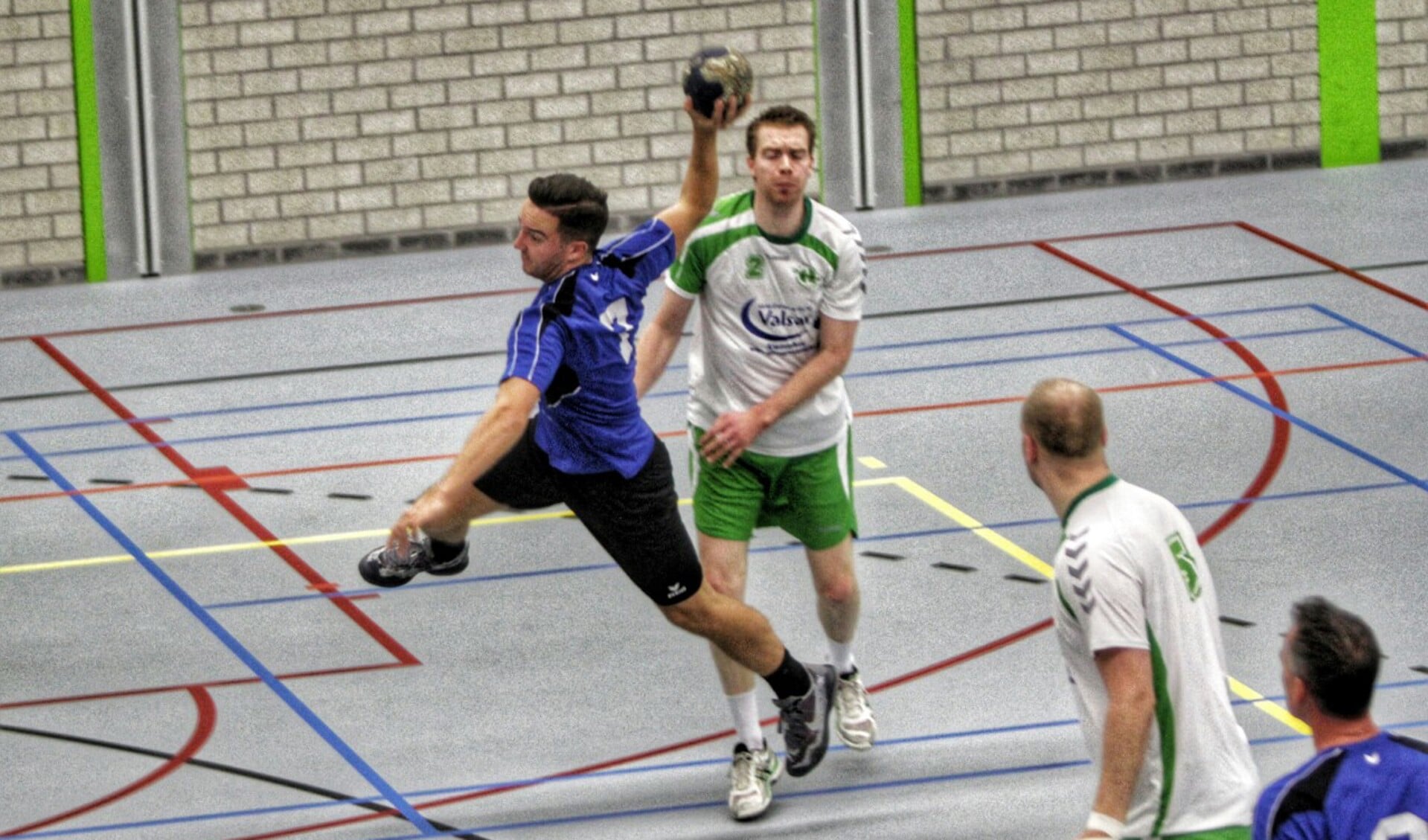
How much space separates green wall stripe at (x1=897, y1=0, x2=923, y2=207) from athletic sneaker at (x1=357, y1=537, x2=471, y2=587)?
393 inches

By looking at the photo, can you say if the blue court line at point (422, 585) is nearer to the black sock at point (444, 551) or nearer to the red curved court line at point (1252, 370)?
the black sock at point (444, 551)

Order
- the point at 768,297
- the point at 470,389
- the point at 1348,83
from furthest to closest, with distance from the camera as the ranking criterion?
the point at 1348,83 < the point at 470,389 < the point at 768,297

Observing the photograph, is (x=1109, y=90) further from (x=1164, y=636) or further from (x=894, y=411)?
(x=1164, y=636)

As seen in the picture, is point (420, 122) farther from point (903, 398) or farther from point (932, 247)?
point (903, 398)

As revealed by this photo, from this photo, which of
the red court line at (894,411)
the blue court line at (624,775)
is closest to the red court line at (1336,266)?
the red court line at (894,411)

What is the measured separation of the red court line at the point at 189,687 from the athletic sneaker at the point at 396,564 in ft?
5.02

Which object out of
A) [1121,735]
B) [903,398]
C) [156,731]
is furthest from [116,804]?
[903,398]

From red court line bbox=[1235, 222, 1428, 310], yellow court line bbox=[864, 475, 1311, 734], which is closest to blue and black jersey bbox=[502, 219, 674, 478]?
yellow court line bbox=[864, 475, 1311, 734]

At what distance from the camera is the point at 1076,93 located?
16047 mm

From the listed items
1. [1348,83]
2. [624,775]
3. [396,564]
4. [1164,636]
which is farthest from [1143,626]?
[1348,83]

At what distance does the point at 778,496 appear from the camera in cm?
696

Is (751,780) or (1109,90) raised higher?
(1109,90)

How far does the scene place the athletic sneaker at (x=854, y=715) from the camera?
7.04 metres

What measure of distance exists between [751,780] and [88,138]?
397 inches
